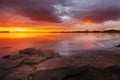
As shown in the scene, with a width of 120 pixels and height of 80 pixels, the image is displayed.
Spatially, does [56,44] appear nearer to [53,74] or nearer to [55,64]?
[55,64]

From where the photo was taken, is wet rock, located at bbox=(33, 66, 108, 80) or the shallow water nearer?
wet rock, located at bbox=(33, 66, 108, 80)

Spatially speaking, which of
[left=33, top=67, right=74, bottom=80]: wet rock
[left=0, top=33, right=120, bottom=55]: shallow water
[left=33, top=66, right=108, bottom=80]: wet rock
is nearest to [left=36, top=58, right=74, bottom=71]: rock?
[left=33, top=67, right=74, bottom=80]: wet rock

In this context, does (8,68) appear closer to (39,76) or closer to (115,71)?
(39,76)

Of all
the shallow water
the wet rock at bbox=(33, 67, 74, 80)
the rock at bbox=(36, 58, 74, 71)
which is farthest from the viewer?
the shallow water

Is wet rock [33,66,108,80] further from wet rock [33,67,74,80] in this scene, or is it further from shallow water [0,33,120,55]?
shallow water [0,33,120,55]

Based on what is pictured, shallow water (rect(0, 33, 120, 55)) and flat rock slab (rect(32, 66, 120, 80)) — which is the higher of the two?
flat rock slab (rect(32, 66, 120, 80))

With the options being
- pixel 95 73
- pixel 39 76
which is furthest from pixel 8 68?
pixel 95 73

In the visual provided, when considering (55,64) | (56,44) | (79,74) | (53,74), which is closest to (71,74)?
(79,74)

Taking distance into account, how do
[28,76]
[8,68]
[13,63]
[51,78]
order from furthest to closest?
[13,63], [8,68], [28,76], [51,78]

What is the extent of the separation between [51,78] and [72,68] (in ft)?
6.22

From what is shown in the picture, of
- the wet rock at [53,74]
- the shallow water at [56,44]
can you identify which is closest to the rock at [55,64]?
the wet rock at [53,74]

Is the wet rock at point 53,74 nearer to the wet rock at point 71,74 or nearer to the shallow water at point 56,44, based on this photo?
the wet rock at point 71,74

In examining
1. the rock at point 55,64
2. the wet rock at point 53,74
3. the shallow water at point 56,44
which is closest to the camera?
the wet rock at point 53,74

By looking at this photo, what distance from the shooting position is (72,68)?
11664 millimetres
